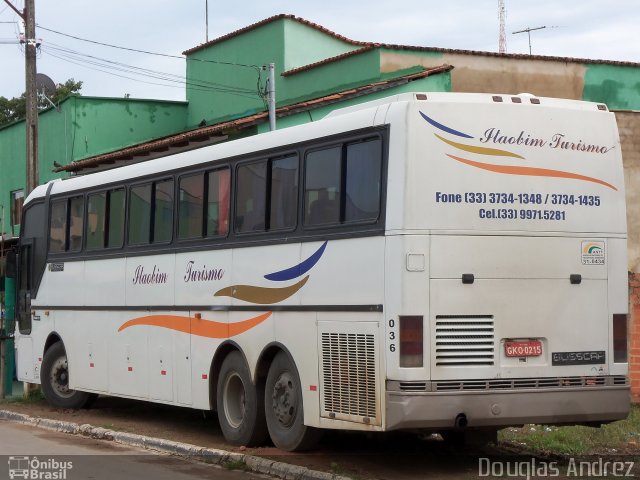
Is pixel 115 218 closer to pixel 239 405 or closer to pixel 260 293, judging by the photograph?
pixel 239 405

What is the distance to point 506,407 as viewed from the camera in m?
Result: 11.0

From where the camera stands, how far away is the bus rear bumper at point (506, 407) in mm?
10641

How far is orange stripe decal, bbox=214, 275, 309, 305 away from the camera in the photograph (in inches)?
494

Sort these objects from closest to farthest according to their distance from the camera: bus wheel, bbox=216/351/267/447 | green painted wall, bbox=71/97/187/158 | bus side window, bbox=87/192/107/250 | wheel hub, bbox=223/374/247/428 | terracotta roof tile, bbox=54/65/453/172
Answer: bus wheel, bbox=216/351/267/447, wheel hub, bbox=223/374/247/428, bus side window, bbox=87/192/107/250, terracotta roof tile, bbox=54/65/453/172, green painted wall, bbox=71/97/187/158

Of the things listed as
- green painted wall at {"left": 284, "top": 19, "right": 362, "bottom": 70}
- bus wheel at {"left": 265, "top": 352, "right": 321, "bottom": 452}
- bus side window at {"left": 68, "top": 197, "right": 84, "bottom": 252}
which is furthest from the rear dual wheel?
green painted wall at {"left": 284, "top": 19, "right": 362, "bottom": 70}

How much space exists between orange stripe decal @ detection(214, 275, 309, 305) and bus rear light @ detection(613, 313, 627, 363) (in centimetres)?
307

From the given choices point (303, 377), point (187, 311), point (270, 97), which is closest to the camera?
point (303, 377)

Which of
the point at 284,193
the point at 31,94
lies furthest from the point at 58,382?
the point at 31,94

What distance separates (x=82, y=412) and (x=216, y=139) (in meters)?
10.5

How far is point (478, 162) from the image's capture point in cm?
1117

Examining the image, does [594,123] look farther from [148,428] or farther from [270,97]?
[270,97]

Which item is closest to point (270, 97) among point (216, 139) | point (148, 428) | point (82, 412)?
point (216, 139)

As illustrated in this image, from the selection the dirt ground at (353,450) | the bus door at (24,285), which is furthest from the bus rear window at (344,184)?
the bus door at (24,285)

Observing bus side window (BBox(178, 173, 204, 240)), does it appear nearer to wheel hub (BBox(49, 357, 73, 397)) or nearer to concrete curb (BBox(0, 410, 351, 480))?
concrete curb (BBox(0, 410, 351, 480))
